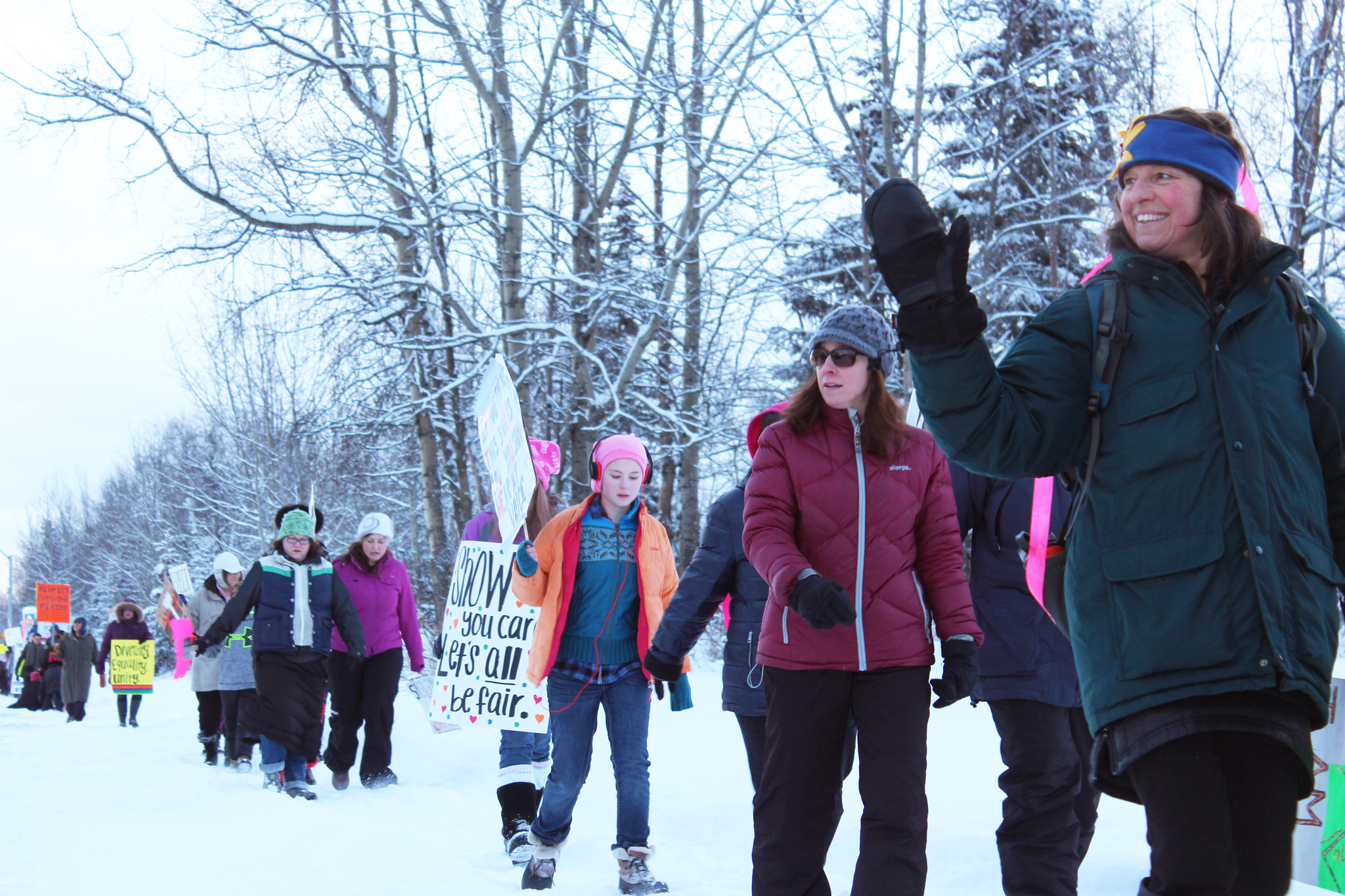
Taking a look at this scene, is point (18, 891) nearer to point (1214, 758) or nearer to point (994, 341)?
point (1214, 758)

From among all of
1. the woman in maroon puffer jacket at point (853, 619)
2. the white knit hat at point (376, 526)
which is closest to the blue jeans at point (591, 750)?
the woman in maroon puffer jacket at point (853, 619)

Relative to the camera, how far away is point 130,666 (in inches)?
627

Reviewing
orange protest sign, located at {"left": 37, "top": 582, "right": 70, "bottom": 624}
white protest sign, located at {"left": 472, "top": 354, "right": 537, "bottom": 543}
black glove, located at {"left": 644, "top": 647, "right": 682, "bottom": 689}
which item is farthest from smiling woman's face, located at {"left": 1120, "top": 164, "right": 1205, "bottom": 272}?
orange protest sign, located at {"left": 37, "top": 582, "right": 70, "bottom": 624}

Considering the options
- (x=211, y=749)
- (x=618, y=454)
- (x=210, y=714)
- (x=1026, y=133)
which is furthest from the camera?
(x=1026, y=133)

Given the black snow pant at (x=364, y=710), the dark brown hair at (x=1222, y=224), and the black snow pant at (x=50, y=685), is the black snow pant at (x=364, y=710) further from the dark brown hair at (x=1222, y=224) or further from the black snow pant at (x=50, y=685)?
the black snow pant at (x=50, y=685)

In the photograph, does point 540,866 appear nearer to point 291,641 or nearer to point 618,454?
point 618,454

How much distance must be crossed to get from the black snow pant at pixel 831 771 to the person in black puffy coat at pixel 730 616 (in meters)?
0.91

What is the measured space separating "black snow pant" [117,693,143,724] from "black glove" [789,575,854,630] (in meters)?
15.4

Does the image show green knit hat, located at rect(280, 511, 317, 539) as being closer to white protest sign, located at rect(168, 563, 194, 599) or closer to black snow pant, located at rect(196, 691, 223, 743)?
black snow pant, located at rect(196, 691, 223, 743)

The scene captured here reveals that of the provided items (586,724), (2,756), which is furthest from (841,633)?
(2,756)

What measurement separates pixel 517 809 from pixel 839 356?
3.23 meters

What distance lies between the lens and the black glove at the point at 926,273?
1812mm

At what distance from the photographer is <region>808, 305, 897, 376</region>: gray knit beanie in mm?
3297

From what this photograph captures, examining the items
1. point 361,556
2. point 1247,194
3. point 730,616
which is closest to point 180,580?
point 361,556
